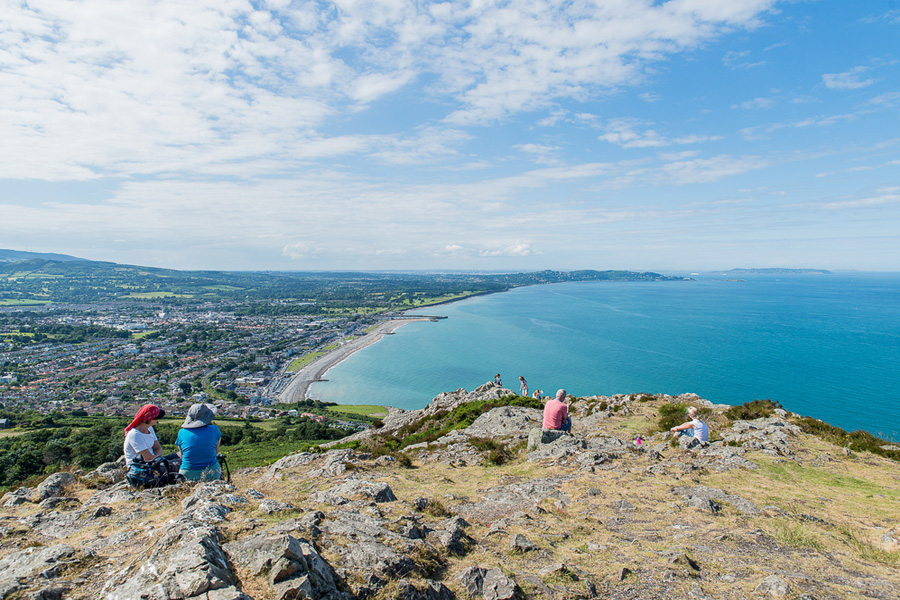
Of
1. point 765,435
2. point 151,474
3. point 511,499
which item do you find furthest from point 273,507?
point 765,435

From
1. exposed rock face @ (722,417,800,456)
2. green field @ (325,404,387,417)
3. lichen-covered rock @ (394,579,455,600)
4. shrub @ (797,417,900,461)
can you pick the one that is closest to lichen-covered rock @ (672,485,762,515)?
exposed rock face @ (722,417,800,456)

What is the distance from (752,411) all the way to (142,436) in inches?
844

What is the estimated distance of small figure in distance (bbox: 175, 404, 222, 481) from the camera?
8257 mm

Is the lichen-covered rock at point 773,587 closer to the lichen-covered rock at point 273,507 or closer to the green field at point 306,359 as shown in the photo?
the lichen-covered rock at point 273,507

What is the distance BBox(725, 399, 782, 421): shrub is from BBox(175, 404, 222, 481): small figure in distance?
19.1 metres

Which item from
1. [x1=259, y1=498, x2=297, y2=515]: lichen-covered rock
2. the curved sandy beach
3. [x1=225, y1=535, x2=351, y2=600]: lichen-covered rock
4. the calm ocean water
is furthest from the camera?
the curved sandy beach

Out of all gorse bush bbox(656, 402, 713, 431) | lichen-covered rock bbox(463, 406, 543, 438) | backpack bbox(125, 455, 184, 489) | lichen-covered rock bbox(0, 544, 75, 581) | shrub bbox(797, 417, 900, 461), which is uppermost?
lichen-covered rock bbox(0, 544, 75, 581)

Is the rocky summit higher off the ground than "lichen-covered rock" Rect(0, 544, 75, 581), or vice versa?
"lichen-covered rock" Rect(0, 544, 75, 581)

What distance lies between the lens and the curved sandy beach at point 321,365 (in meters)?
70.7

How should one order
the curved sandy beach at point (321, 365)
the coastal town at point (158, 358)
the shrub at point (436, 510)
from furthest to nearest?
1. the curved sandy beach at point (321, 365)
2. the coastal town at point (158, 358)
3. the shrub at point (436, 510)

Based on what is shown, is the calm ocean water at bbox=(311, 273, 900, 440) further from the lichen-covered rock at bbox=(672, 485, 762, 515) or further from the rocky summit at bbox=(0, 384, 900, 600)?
the lichen-covered rock at bbox=(672, 485, 762, 515)

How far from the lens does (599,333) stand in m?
110

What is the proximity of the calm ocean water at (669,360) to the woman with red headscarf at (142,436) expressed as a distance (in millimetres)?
55407

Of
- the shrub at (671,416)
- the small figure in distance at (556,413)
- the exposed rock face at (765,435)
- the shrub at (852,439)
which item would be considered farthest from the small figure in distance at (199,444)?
the shrub at (852,439)
